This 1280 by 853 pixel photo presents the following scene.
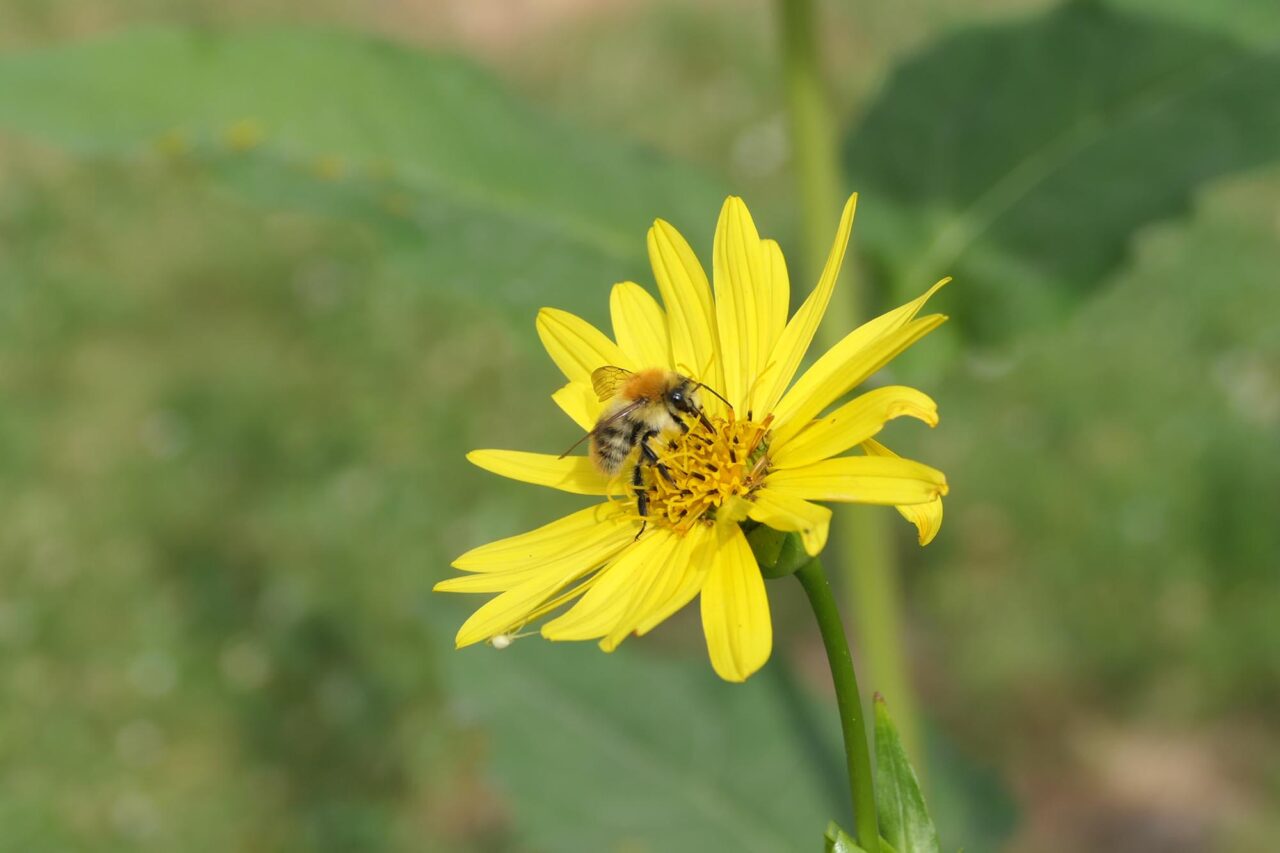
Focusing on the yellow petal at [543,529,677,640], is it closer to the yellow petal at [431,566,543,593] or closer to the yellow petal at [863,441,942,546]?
the yellow petal at [431,566,543,593]

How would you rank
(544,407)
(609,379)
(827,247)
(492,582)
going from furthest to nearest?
(544,407) → (827,247) → (609,379) → (492,582)

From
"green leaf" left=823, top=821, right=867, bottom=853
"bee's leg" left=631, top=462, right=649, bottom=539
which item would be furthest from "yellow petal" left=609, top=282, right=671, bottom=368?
"green leaf" left=823, top=821, right=867, bottom=853

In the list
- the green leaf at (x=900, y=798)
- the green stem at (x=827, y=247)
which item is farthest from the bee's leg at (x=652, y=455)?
the green stem at (x=827, y=247)

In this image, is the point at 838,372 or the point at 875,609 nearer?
the point at 838,372

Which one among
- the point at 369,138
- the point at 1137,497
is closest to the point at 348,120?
the point at 369,138

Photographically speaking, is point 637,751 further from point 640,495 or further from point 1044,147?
point 1044,147
